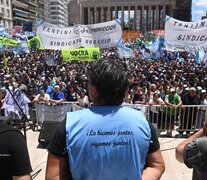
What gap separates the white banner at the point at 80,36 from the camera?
36.8 ft

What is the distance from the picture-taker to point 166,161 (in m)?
6.39

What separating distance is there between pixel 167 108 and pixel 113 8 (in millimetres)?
109660

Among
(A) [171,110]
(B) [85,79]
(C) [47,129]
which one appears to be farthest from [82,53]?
(C) [47,129]

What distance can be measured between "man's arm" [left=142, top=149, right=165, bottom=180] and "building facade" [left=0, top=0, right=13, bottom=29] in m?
90.4

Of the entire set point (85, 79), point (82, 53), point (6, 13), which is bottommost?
point (85, 79)

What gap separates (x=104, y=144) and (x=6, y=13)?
98683 mm

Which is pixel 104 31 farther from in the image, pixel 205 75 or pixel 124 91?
pixel 124 91

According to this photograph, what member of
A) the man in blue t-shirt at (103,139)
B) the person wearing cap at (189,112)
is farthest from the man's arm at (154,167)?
the person wearing cap at (189,112)

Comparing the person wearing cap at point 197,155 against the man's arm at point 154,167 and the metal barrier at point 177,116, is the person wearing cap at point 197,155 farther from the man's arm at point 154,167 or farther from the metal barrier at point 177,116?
the metal barrier at point 177,116

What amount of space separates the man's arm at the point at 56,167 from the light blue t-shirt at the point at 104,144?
52 millimetres

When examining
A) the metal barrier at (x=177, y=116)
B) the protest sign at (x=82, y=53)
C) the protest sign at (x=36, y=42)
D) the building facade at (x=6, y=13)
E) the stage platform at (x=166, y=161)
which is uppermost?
the building facade at (x=6, y=13)

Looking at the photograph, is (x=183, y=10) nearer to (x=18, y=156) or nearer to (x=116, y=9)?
(x=116, y=9)

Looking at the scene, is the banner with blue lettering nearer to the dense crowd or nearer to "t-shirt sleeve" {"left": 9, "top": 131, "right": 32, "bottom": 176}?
the dense crowd

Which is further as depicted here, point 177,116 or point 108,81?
point 177,116
